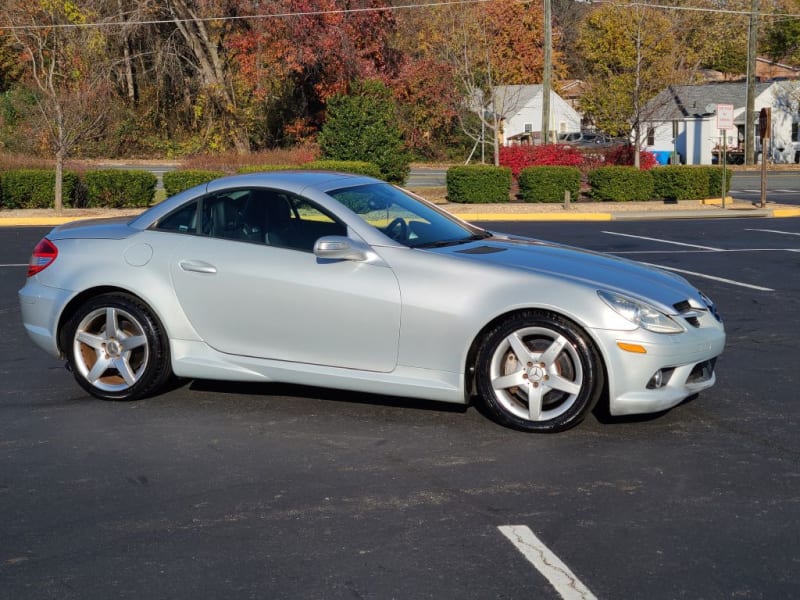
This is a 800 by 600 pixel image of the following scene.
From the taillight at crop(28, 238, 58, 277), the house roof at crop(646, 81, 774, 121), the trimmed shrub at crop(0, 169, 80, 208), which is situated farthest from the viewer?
the house roof at crop(646, 81, 774, 121)

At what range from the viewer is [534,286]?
629 cm

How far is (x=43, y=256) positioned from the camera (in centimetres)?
744

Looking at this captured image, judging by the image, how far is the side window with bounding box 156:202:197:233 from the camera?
23.5 ft

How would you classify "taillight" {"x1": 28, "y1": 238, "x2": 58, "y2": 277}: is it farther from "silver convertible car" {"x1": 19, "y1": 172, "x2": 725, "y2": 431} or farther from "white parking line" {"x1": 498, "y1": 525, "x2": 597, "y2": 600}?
"white parking line" {"x1": 498, "y1": 525, "x2": 597, "y2": 600}

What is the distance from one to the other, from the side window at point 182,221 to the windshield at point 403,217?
94 centimetres

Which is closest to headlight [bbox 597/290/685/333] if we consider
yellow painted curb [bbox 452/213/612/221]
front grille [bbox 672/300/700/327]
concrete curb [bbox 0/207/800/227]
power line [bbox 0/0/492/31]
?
front grille [bbox 672/300/700/327]

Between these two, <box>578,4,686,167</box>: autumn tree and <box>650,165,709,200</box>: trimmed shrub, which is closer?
<box>650,165,709,200</box>: trimmed shrub

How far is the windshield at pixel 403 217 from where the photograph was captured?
6.93 meters

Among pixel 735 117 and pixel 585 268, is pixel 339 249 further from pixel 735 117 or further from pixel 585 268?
pixel 735 117

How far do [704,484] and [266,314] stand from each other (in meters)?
2.83

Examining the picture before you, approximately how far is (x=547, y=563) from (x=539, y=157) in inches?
1106

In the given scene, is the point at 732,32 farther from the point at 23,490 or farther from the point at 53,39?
the point at 23,490

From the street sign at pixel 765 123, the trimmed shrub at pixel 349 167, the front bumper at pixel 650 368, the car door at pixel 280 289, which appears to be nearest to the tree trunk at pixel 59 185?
the trimmed shrub at pixel 349 167

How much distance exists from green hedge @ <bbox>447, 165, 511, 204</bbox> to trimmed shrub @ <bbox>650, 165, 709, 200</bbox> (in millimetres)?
4355
